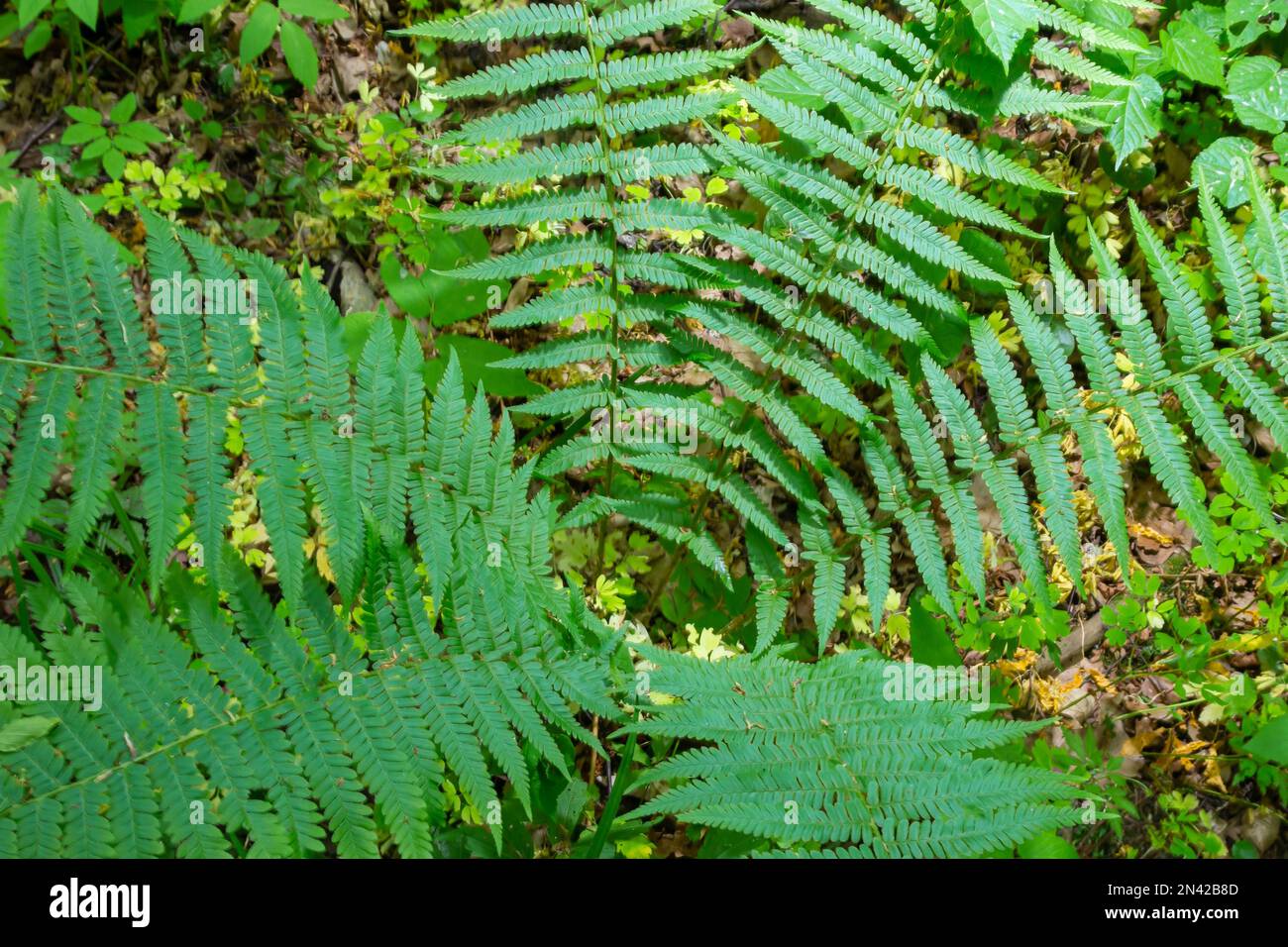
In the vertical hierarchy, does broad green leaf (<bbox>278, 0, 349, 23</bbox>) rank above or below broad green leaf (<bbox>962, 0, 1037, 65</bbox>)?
above

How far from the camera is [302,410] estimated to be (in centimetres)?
174

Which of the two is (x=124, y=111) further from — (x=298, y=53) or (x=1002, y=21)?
(x=1002, y=21)

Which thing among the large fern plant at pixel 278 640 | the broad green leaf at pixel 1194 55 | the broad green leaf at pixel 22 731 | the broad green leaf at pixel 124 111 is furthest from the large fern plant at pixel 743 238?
the broad green leaf at pixel 124 111

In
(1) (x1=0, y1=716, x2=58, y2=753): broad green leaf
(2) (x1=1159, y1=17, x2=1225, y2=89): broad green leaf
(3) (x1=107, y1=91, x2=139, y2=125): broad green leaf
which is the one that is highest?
(3) (x1=107, y1=91, x2=139, y2=125): broad green leaf

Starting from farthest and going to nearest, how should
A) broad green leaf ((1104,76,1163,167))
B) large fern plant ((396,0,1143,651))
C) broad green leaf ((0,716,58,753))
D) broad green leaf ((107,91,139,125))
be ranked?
broad green leaf ((107,91,139,125)) → broad green leaf ((1104,76,1163,167)) → large fern plant ((396,0,1143,651)) → broad green leaf ((0,716,58,753))

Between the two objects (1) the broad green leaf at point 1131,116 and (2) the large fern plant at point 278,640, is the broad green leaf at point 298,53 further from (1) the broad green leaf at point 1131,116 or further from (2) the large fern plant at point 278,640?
(1) the broad green leaf at point 1131,116

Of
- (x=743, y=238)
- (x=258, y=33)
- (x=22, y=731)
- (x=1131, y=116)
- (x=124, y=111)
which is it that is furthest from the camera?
(x=124, y=111)

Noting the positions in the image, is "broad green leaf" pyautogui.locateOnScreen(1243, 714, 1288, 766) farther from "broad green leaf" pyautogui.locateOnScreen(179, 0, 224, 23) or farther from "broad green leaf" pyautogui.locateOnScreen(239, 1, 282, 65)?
"broad green leaf" pyautogui.locateOnScreen(179, 0, 224, 23)

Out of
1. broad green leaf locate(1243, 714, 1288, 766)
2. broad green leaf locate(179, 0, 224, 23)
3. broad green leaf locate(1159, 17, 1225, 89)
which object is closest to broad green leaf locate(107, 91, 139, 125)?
broad green leaf locate(179, 0, 224, 23)

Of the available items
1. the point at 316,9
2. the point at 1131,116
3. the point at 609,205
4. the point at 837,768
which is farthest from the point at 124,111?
the point at 1131,116

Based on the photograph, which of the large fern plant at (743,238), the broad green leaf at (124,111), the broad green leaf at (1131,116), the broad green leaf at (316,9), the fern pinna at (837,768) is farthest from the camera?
the broad green leaf at (124,111)

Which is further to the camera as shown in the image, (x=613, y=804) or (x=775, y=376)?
(x=775, y=376)

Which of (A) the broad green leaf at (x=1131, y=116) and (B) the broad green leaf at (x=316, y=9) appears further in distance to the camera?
(B) the broad green leaf at (x=316, y=9)

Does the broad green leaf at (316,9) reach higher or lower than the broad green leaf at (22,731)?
higher
